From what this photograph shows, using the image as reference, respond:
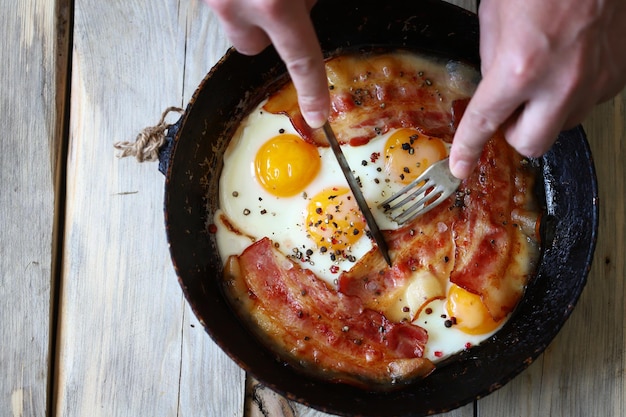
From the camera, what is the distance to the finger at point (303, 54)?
43.4 inches

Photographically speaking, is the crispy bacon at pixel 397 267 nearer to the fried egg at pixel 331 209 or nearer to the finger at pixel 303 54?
the fried egg at pixel 331 209

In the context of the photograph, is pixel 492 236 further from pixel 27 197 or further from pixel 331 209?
pixel 27 197

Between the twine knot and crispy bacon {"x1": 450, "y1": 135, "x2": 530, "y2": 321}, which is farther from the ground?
the twine knot

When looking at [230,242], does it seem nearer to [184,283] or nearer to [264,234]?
[264,234]

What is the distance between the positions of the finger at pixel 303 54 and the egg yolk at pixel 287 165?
58 centimetres

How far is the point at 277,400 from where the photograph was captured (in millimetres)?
1954

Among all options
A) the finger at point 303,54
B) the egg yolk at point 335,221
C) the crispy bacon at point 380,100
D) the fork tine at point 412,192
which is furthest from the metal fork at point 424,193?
the finger at point 303,54

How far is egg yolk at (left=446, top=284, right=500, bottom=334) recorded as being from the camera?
1789 mm

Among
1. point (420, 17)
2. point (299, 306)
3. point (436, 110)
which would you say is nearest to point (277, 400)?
point (299, 306)

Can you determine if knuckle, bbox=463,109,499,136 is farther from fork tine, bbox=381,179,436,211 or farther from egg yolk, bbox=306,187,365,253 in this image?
egg yolk, bbox=306,187,365,253

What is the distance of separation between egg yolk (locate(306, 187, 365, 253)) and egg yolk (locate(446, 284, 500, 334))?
342mm

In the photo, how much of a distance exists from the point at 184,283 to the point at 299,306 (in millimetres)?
368

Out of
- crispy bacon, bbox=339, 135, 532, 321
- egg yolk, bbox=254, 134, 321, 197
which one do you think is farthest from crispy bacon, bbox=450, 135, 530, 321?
egg yolk, bbox=254, 134, 321, 197

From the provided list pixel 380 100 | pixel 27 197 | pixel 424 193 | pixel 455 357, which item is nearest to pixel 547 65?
pixel 424 193
